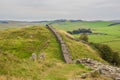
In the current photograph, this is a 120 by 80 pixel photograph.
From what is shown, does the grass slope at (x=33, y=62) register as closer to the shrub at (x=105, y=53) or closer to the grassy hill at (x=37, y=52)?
the grassy hill at (x=37, y=52)

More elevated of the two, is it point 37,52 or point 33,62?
point 33,62

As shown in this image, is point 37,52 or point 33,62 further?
point 37,52

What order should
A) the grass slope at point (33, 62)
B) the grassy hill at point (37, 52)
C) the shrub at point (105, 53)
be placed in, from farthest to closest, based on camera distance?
1. the shrub at point (105, 53)
2. the grassy hill at point (37, 52)
3. the grass slope at point (33, 62)

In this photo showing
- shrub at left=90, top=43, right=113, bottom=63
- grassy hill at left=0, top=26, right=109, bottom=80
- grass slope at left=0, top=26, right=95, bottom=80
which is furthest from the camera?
shrub at left=90, top=43, right=113, bottom=63

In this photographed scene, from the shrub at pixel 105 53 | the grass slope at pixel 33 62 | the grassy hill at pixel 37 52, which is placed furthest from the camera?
the shrub at pixel 105 53

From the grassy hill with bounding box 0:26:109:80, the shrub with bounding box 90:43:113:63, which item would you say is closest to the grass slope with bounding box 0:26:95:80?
the grassy hill with bounding box 0:26:109:80

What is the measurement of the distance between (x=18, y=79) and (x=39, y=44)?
53.8m

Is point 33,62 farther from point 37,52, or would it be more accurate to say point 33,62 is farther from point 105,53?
point 105,53

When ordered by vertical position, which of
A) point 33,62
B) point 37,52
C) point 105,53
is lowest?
point 105,53

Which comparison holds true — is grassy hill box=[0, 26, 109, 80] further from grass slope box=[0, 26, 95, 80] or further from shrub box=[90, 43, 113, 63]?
shrub box=[90, 43, 113, 63]

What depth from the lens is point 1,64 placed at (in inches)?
942

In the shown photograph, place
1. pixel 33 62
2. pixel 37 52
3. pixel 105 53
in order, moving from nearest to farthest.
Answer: pixel 33 62 < pixel 37 52 < pixel 105 53

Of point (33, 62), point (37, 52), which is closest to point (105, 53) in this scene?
point (37, 52)

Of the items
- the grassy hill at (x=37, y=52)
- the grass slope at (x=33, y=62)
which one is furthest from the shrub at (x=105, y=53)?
the grass slope at (x=33, y=62)
